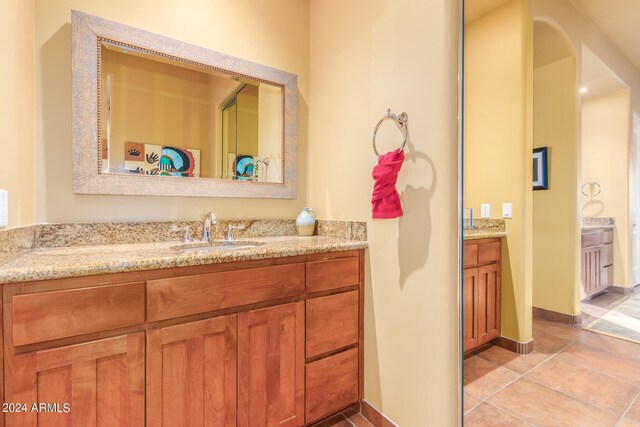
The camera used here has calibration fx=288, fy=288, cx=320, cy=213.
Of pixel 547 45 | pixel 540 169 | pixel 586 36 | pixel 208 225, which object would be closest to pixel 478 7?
pixel 547 45

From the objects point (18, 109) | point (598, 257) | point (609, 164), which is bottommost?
point (598, 257)

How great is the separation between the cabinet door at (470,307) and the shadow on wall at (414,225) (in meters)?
0.21

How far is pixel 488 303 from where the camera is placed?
1.33 metres

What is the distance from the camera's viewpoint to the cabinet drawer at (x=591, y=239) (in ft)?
4.26

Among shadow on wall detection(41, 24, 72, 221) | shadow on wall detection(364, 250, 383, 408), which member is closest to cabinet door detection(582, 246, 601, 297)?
shadow on wall detection(364, 250, 383, 408)

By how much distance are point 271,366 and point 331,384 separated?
364 mm

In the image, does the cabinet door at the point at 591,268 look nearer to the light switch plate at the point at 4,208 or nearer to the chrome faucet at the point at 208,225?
the chrome faucet at the point at 208,225

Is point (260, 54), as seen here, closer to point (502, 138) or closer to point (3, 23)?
point (3, 23)

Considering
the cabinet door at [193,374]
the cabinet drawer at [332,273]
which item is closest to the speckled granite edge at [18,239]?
the cabinet door at [193,374]

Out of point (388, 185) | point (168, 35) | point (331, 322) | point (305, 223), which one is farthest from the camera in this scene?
point (305, 223)

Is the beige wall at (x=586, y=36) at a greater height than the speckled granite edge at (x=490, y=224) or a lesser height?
greater

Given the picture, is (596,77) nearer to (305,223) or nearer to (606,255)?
(606,255)

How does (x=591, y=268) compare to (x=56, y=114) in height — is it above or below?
below

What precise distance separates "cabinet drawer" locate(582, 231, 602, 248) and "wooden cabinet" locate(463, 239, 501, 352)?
0.38m
